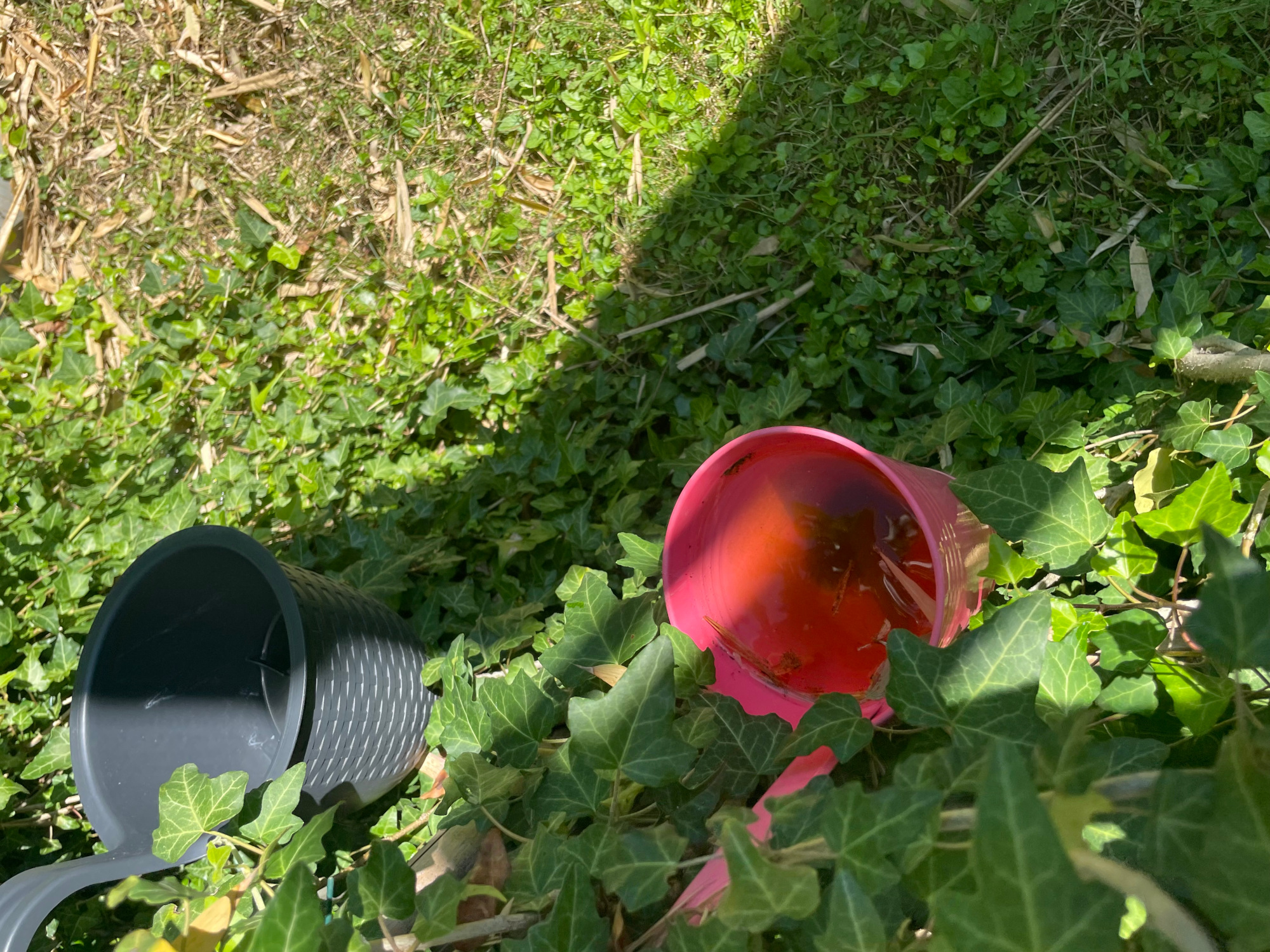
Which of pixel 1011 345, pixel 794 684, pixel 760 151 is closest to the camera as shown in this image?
pixel 794 684

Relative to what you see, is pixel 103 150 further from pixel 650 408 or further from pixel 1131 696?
pixel 1131 696

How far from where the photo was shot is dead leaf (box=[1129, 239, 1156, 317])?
1.67 meters

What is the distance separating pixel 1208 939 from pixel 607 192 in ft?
6.34

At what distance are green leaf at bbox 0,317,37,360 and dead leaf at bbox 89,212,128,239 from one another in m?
0.35

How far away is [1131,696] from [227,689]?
1.47 meters

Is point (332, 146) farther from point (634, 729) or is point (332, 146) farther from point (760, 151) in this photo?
point (634, 729)

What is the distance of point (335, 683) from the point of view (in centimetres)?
139

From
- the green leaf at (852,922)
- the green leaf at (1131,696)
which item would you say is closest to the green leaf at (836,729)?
the green leaf at (1131,696)

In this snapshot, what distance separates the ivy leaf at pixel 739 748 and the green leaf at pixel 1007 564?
323 mm

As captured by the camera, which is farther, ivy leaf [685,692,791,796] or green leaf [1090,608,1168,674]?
ivy leaf [685,692,791,796]

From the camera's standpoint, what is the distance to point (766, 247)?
203 cm

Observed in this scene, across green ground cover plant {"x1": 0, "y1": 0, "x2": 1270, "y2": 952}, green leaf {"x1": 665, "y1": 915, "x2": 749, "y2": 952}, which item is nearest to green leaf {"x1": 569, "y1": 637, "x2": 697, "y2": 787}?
green ground cover plant {"x1": 0, "y1": 0, "x2": 1270, "y2": 952}

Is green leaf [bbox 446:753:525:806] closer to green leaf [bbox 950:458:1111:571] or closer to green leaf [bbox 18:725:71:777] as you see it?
green leaf [bbox 950:458:1111:571]

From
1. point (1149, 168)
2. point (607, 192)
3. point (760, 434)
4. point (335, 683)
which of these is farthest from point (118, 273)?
point (1149, 168)
